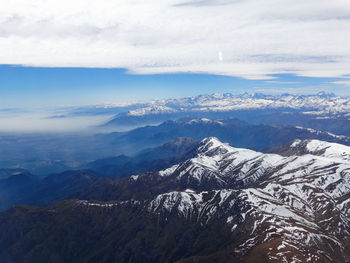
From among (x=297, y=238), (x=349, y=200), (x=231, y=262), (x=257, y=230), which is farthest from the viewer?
(x=349, y=200)

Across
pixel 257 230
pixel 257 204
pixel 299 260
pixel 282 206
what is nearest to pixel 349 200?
pixel 282 206

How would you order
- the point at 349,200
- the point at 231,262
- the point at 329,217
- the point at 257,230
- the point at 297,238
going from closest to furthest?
the point at 231,262
the point at 297,238
the point at 257,230
the point at 329,217
the point at 349,200

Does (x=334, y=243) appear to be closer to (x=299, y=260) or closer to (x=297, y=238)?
(x=297, y=238)

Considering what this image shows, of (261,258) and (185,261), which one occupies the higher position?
(261,258)

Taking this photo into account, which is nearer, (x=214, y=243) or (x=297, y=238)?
(x=297, y=238)

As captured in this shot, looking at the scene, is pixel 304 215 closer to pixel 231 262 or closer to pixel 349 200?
pixel 349 200

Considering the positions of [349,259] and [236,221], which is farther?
[236,221]

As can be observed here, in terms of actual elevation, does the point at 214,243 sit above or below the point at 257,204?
below

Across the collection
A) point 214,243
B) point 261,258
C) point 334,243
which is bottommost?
point 214,243

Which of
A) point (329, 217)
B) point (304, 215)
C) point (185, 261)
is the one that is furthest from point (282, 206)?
point (185, 261)
